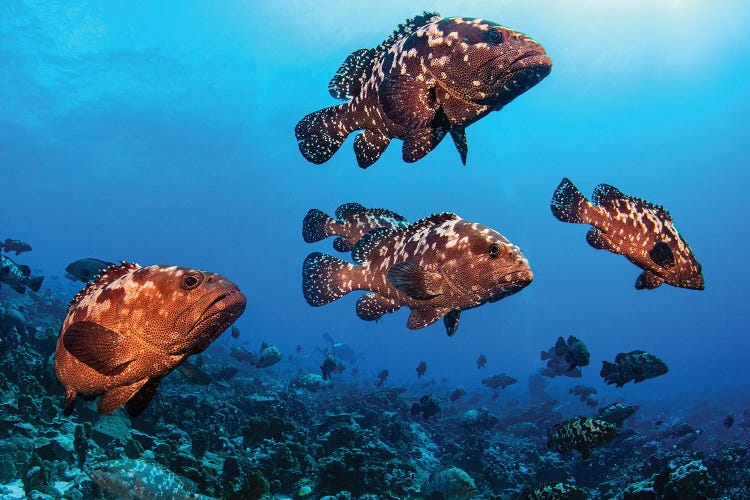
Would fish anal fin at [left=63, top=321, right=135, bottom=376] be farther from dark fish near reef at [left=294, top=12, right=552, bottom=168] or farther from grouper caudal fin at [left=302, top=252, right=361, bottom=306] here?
grouper caudal fin at [left=302, top=252, right=361, bottom=306]

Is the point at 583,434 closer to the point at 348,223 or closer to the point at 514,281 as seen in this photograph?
the point at 514,281

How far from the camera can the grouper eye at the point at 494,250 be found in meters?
3.56

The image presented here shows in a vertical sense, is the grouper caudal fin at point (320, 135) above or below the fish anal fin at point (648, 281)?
above

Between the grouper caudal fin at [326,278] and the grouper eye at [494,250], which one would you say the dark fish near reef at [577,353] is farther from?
the grouper eye at [494,250]

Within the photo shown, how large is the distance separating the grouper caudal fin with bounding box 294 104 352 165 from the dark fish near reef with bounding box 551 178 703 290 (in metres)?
2.99

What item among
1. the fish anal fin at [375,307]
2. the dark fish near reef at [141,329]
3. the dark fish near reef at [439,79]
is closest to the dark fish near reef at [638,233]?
the fish anal fin at [375,307]

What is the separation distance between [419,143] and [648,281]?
3491 millimetres

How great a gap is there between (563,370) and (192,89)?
182 ft

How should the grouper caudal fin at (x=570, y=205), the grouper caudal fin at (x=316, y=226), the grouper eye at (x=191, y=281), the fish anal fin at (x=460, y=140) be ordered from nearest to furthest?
the grouper eye at (x=191, y=281), the fish anal fin at (x=460, y=140), the grouper caudal fin at (x=570, y=205), the grouper caudal fin at (x=316, y=226)

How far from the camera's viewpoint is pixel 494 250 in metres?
3.57

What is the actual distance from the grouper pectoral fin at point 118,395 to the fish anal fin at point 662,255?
4.88m

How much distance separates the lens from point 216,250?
142375 mm

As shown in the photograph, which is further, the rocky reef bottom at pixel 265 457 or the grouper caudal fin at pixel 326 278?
the rocky reef bottom at pixel 265 457

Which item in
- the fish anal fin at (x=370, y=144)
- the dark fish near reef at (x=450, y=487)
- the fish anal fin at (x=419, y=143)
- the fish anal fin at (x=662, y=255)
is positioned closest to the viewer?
the fish anal fin at (x=419, y=143)
